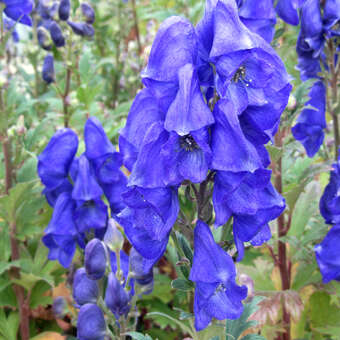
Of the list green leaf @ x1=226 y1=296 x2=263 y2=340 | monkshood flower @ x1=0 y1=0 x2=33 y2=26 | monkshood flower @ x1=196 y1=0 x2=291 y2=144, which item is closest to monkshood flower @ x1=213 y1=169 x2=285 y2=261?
monkshood flower @ x1=196 y1=0 x2=291 y2=144

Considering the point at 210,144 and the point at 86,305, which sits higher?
the point at 210,144

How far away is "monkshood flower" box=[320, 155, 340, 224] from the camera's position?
5.53 feet

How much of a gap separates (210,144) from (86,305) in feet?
2.39

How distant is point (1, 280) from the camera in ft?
6.49

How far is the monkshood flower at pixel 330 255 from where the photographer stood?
1655mm

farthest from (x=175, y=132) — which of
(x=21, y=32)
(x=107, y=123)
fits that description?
(x=21, y=32)

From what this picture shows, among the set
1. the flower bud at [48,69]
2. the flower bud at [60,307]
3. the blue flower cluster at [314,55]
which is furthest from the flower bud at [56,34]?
the flower bud at [60,307]

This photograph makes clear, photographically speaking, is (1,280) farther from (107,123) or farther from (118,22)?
(118,22)

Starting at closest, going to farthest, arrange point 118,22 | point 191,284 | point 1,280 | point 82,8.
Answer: point 191,284
point 1,280
point 82,8
point 118,22

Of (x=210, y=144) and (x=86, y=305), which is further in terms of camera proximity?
(x=86, y=305)

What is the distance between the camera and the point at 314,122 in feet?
6.72

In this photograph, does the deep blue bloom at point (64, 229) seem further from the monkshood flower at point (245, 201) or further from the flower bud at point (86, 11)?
the flower bud at point (86, 11)

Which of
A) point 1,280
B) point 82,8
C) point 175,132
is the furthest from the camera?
point 82,8

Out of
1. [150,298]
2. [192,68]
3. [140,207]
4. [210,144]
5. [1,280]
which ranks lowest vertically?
[150,298]
